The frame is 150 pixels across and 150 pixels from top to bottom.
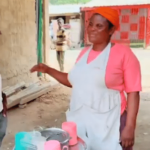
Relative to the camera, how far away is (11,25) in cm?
563

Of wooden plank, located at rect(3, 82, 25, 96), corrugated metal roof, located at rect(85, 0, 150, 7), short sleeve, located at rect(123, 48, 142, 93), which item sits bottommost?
wooden plank, located at rect(3, 82, 25, 96)

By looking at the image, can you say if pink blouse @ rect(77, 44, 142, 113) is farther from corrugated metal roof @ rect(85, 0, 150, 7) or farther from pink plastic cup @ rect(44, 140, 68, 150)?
corrugated metal roof @ rect(85, 0, 150, 7)

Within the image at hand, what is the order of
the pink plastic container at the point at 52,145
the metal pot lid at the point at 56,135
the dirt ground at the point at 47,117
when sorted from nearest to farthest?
the pink plastic container at the point at 52,145 → the metal pot lid at the point at 56,135 → the dirt ground at the point at 47,117

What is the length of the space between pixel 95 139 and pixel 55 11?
16.9m

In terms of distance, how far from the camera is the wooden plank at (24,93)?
5116 millimetres

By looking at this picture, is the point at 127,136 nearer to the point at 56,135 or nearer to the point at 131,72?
the point at 131,72

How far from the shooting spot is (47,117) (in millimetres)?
4801

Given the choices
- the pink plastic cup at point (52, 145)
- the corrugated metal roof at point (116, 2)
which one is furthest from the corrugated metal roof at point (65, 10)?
the pink plastic cup at point (52, 145)

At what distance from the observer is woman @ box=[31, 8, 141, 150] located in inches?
70.1

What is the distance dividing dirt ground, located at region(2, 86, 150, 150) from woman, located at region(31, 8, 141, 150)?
198cm

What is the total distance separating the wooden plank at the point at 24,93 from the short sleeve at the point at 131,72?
3545 millimetres

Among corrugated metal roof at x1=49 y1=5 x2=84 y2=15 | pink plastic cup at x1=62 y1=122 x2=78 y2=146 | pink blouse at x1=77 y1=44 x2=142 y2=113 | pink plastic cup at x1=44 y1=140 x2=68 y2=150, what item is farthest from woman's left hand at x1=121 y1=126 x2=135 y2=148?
corrugated metal roof at x1=49 y1=5 x2=84 y2=15

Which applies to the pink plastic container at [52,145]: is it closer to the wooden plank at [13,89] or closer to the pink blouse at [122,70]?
the pink blouse at [122,70]

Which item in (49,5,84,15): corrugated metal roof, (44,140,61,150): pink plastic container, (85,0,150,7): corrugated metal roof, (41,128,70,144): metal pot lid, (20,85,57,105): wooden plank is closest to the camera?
(44,140,61,150): pink plastic container
